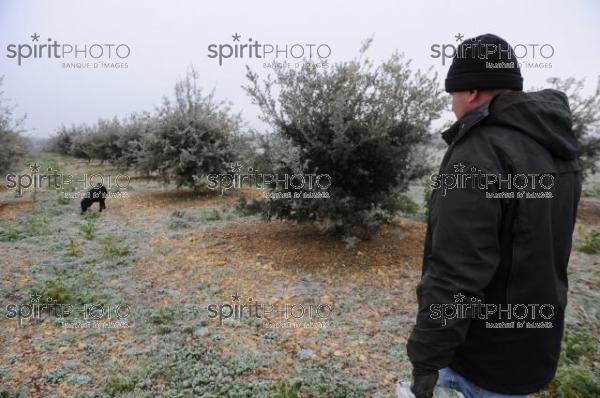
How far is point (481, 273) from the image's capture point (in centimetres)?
149

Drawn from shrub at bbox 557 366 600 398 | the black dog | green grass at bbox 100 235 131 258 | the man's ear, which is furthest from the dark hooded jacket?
the black dog

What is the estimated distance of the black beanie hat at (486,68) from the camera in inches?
67.1

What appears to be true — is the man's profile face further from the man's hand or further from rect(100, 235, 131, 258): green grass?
rect(100, 235, 131, 258): green grass

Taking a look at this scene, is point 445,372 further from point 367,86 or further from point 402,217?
point 402,217

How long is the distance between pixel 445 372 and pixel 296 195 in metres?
3.90

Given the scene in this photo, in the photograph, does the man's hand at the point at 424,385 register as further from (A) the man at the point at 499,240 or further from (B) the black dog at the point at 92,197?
(B) the black dog at the point at 92,197

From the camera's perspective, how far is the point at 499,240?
5.11 ft

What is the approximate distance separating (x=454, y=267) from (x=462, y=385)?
0.63 meters

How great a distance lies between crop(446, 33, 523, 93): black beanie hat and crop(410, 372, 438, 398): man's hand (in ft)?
4.14

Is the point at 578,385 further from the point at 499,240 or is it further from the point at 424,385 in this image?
the point at 499,240

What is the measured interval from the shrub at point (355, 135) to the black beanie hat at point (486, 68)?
143 inches

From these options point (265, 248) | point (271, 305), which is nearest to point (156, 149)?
point (265, 248)

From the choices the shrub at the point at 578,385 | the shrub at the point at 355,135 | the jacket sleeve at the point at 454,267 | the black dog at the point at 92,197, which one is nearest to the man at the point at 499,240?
the jacket sleeve at the point at 454,267

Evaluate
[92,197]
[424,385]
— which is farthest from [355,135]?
[92,197]
